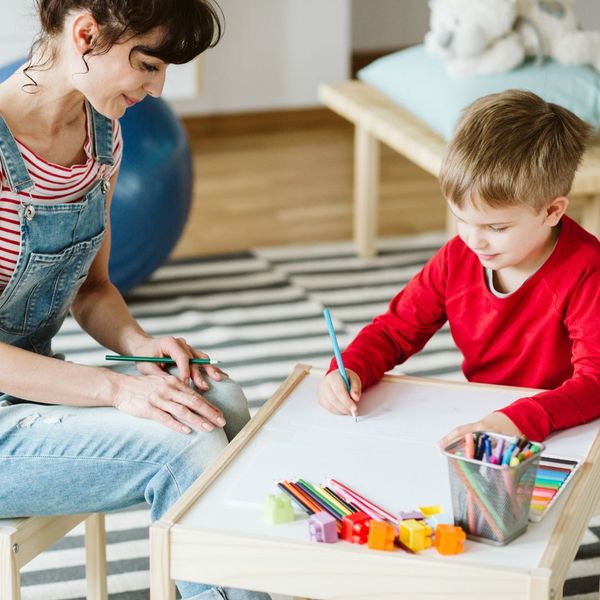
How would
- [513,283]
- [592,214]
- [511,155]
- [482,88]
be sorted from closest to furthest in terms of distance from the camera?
[511,155]
[513,283]
[592,214]
[482,88]

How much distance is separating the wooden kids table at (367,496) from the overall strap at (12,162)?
38cm

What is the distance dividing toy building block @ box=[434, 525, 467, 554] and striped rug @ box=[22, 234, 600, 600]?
0.92m

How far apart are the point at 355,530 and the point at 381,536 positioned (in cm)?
3

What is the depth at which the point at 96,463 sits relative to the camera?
48.6 inches

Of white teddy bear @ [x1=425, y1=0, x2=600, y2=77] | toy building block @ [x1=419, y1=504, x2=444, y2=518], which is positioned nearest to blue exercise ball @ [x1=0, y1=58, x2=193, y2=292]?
white teddy bear @ [x1=425, y1=0, x2=600, y2=77]

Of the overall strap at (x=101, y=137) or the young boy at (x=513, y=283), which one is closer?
the young boy at (x=513, y=283)

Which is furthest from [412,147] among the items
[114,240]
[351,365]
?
[351,365]

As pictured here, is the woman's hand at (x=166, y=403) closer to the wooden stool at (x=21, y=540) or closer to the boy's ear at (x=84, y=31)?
the wooden stool at (x=21, y=540)

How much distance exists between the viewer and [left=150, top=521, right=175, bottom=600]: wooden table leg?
1012 mm

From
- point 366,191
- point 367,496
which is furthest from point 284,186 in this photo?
point 367,496

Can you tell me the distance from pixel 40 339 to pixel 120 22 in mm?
435

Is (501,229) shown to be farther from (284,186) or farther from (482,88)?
(284,186)

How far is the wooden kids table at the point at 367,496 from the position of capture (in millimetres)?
966

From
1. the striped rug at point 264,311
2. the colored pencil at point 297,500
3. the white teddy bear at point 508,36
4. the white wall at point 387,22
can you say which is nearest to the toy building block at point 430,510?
the colored pencil at point 297,500
